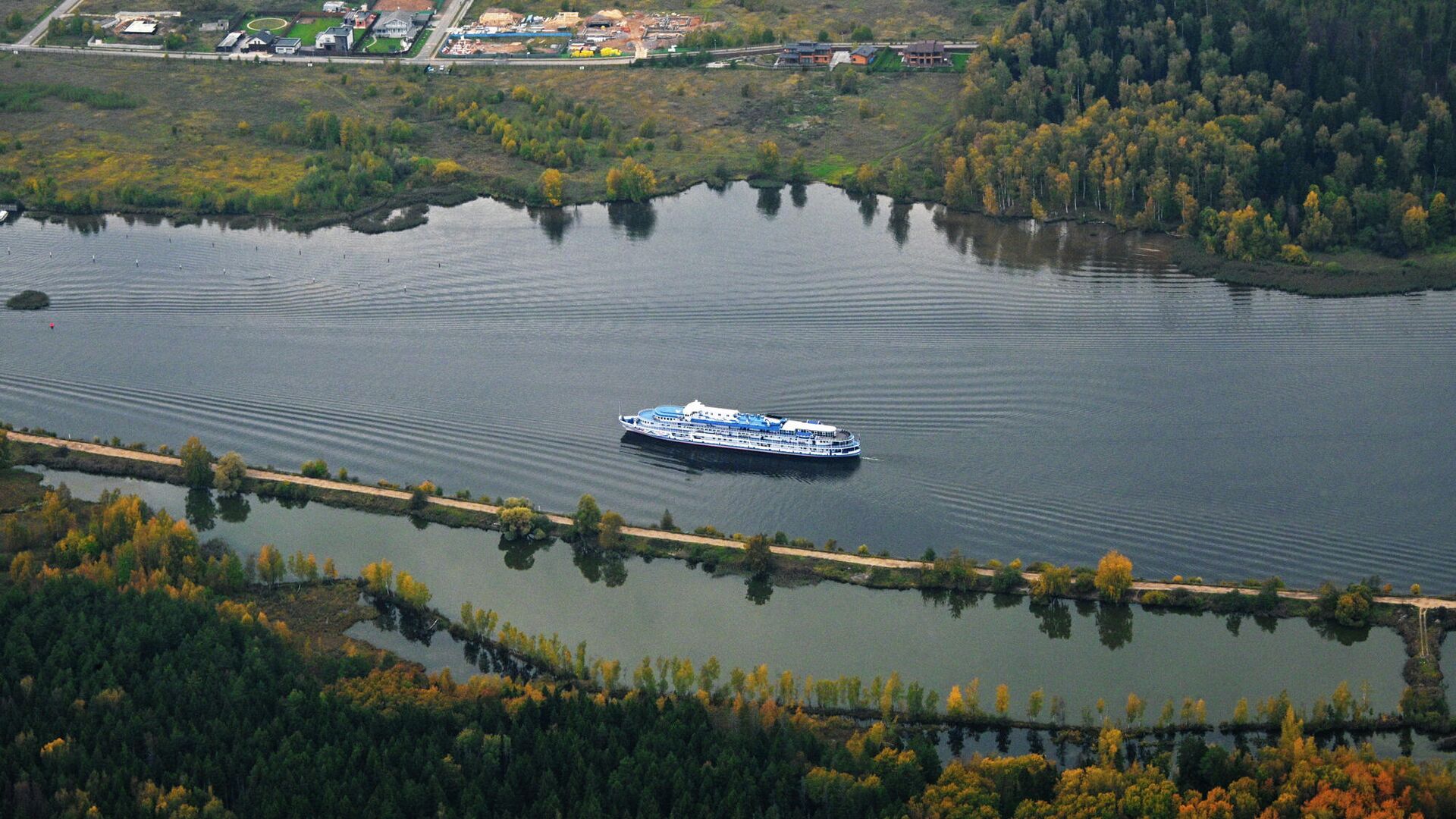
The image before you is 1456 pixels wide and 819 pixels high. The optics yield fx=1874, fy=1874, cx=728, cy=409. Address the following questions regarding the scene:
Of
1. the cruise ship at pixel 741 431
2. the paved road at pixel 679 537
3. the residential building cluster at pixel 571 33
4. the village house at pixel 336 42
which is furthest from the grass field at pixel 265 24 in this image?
the cruise ship at pixel 741 431

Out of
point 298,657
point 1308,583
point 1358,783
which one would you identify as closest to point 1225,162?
point 1308,583

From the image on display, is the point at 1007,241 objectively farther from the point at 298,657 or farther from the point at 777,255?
the point at 298,657

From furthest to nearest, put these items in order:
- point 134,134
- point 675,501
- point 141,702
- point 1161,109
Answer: point 134,134 → point 1161,109 → point 675,501 → point 141,702

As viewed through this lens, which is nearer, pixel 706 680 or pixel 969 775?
pixel 969 775

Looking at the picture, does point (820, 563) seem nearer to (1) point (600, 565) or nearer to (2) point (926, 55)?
(1) point (600, 565)

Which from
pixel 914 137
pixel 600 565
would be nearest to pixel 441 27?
pixel 914 137

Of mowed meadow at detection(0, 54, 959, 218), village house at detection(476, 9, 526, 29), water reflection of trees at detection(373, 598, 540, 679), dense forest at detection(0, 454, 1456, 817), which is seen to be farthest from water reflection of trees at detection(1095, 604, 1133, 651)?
village house at detection(476, 9, 526, 29)

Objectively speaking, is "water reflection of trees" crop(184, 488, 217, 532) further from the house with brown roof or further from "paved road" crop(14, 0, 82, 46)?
the house with brown roof

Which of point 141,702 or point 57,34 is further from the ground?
point 57,34
